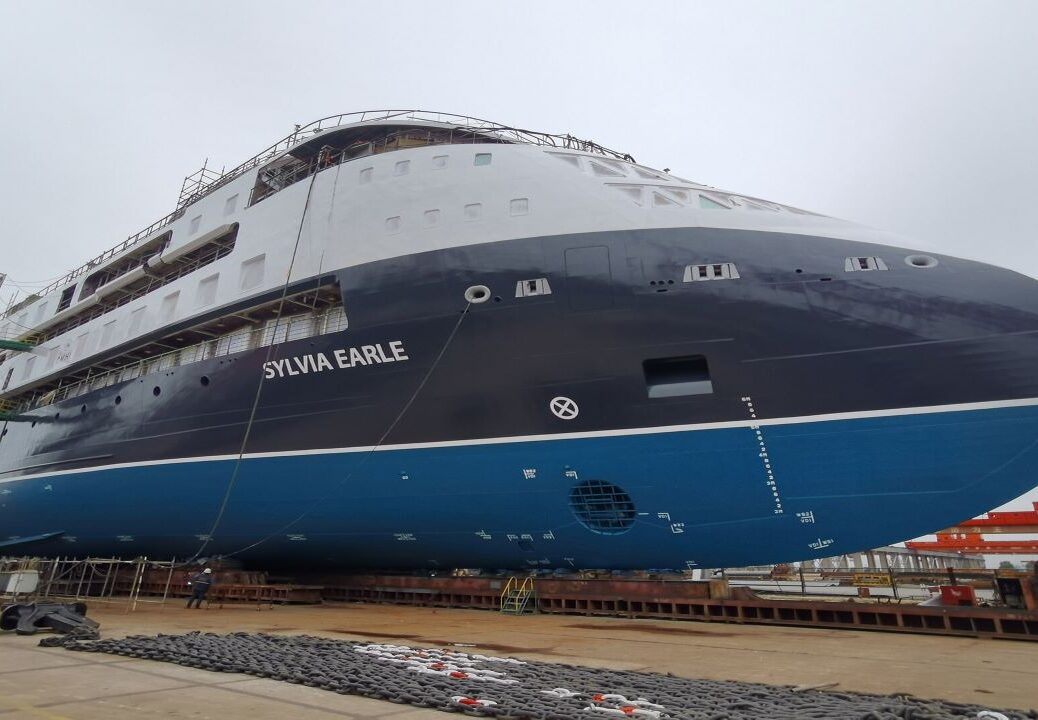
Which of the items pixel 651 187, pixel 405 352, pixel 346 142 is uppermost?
pixel 346 142

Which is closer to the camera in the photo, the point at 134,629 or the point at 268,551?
the point at 134,629

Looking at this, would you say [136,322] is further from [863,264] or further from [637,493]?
[863,264]

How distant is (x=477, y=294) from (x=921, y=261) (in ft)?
21.9

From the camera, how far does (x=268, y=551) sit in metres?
12.9

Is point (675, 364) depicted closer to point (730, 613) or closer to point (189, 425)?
point (730, 613)

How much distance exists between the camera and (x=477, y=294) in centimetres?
1023

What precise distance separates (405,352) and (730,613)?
6.69m

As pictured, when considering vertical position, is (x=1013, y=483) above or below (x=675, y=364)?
below

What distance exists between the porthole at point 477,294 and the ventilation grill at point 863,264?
546 centimetres

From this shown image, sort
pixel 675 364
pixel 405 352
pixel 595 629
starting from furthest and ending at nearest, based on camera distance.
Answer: pixel 405 352
pixel 675 364
pixel 595 629

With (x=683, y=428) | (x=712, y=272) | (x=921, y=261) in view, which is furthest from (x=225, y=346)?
(x=921, y=261)

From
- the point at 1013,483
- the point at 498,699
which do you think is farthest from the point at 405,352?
the point at 1013,483

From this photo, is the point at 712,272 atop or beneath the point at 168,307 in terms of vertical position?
beneath

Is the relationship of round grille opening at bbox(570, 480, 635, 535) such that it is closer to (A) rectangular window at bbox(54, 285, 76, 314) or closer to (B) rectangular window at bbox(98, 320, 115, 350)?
(B) rectangular window at bbox(98, 320, 115, 350)
